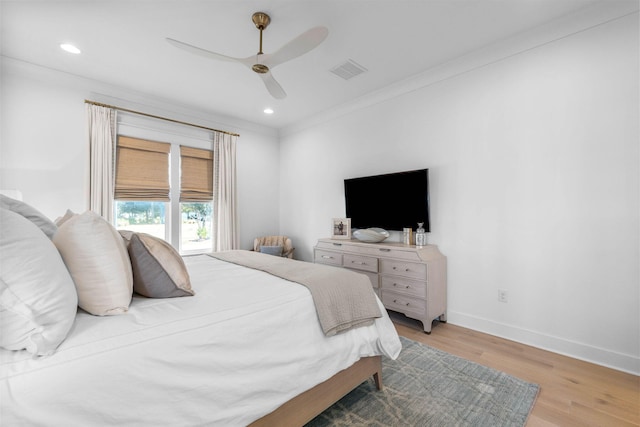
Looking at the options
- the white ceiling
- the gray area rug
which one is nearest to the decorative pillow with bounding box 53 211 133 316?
the gray area rug

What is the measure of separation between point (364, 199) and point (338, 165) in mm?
800

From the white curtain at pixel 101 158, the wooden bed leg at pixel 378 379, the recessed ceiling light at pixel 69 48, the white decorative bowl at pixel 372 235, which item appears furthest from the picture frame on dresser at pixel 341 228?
the recessed ceiling light at pixel 69 48

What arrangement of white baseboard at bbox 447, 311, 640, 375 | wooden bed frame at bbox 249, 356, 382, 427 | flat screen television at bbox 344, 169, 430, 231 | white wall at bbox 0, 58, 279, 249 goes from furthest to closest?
flat screen television at bbox 344, 169, 430, 231
white wall at bbox 0, 58, 279, 249
white baseboard at bbox 447, 311, 640, 375
wooden bed frame at bbox 249, 356, 382, 427

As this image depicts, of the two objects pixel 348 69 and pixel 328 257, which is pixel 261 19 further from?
pixel 328 257

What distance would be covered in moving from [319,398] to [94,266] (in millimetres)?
1223

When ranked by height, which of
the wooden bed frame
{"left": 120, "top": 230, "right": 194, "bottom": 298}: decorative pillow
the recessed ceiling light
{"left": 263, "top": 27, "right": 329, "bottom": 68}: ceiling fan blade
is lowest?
the wooden bed frame

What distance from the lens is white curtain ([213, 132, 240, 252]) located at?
439 centimetres

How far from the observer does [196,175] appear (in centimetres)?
429

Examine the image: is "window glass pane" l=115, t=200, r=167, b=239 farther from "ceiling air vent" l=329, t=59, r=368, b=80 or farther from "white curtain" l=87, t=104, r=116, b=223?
"ceiling air vent" l=329, t=59, r=368, b=80

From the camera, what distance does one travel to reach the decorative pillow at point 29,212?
3.93 ft

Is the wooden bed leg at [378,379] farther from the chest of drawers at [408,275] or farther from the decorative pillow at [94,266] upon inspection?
the decorative pillow at [94,266]

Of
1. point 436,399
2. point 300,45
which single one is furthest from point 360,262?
point 300,45

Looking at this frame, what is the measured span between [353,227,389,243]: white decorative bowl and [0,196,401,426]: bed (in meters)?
1.82

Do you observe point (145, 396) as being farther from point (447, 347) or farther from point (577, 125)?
point (577, 125)
